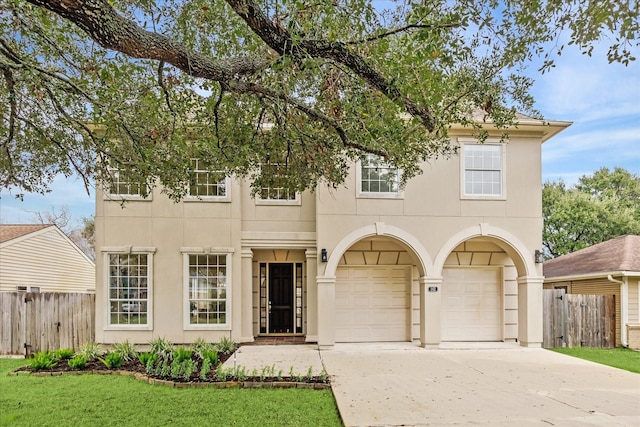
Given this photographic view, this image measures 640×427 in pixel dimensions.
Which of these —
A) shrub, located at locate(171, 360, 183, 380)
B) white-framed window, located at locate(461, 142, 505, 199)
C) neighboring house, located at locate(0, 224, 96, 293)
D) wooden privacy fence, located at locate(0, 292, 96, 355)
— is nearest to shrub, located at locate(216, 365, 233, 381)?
shrub, located at locate(171, 360, 183, 380)

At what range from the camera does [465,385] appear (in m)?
7.95

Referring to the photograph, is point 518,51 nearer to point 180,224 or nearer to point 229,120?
point 229,120

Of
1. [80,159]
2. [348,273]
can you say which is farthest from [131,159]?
[348,273]

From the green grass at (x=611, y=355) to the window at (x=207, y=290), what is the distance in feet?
29.4

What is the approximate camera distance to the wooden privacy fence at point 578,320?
41.8ft

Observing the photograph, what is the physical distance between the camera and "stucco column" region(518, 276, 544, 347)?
11961 mm

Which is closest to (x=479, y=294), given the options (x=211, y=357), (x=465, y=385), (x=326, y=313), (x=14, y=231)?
(x=326, y=313)

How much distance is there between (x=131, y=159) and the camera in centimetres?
789

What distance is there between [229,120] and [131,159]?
1900 millimetres

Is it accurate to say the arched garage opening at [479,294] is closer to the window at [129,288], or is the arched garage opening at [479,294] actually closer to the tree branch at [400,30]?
the window at [129,288]

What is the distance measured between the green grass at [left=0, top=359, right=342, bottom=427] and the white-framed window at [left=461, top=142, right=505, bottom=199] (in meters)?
7.29

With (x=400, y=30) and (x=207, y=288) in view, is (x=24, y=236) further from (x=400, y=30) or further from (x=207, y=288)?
(x=400, y=30)

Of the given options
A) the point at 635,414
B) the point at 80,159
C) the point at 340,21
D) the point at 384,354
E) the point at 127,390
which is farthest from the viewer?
the point at 384,354

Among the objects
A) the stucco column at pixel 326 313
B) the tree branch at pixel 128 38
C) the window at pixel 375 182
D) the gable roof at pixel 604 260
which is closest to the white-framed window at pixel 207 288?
the stucco column at pixel 326 313
